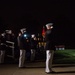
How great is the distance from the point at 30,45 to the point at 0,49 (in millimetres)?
2201

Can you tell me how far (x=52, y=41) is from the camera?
14562 mm

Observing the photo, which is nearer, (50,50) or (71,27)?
(50,50)

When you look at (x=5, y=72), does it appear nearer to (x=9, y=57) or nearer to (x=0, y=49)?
(x=0, y=49)

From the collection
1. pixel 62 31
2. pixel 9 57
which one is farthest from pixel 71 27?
pixel 9 57

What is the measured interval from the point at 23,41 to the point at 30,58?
4862 mm

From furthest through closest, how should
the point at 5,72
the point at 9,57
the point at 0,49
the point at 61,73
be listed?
the point at 9,57
the point at 0,49
the point at 5,72
the point at 61,73

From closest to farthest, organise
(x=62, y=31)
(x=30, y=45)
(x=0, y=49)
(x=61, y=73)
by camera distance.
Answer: (x=61, y=73)
(x=0, y=49)
(x=30, y=45)
(x=62, y=31)

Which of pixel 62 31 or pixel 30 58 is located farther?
pixel 62 31

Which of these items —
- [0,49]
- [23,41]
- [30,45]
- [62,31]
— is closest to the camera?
[23,41]

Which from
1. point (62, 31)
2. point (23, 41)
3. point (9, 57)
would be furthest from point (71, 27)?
point (23, 41)

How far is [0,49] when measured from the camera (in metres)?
20.2

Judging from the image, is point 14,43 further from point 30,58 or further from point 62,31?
point 62,31

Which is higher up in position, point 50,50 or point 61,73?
point 50,50

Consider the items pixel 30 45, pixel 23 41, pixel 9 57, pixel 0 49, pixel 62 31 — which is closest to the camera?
pixel 23 41
